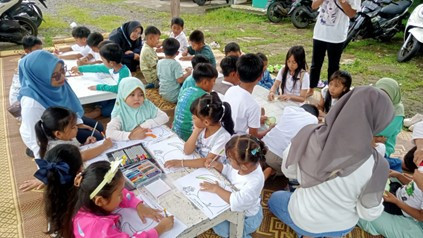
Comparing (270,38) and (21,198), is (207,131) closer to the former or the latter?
(21,198)

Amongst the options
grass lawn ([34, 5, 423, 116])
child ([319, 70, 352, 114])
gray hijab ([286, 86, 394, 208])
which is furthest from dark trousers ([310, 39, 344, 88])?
gray hijab ([286, 86, 394, 208])

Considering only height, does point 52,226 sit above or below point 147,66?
above

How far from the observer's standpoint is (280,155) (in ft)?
8.35

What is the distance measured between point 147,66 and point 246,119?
223 centimetres

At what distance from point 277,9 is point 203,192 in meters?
7.50

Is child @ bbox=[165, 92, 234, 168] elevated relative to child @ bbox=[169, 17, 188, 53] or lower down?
elevated

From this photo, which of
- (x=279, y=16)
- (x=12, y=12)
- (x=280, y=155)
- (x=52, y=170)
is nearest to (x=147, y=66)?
(x=280, y=155)

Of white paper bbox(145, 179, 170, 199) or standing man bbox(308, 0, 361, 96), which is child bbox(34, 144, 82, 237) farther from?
standing man bbox(308, 0, 361, 96)

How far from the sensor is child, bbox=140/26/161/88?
14.1 ft

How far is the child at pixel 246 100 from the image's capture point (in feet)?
8.43

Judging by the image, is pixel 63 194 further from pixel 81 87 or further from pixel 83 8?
pixel 83 8

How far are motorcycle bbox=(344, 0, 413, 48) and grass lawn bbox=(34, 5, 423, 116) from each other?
11.0 inches

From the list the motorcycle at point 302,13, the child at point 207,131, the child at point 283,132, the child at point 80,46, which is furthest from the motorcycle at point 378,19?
the child at point 207,131

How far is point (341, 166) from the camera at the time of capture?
1.63m
